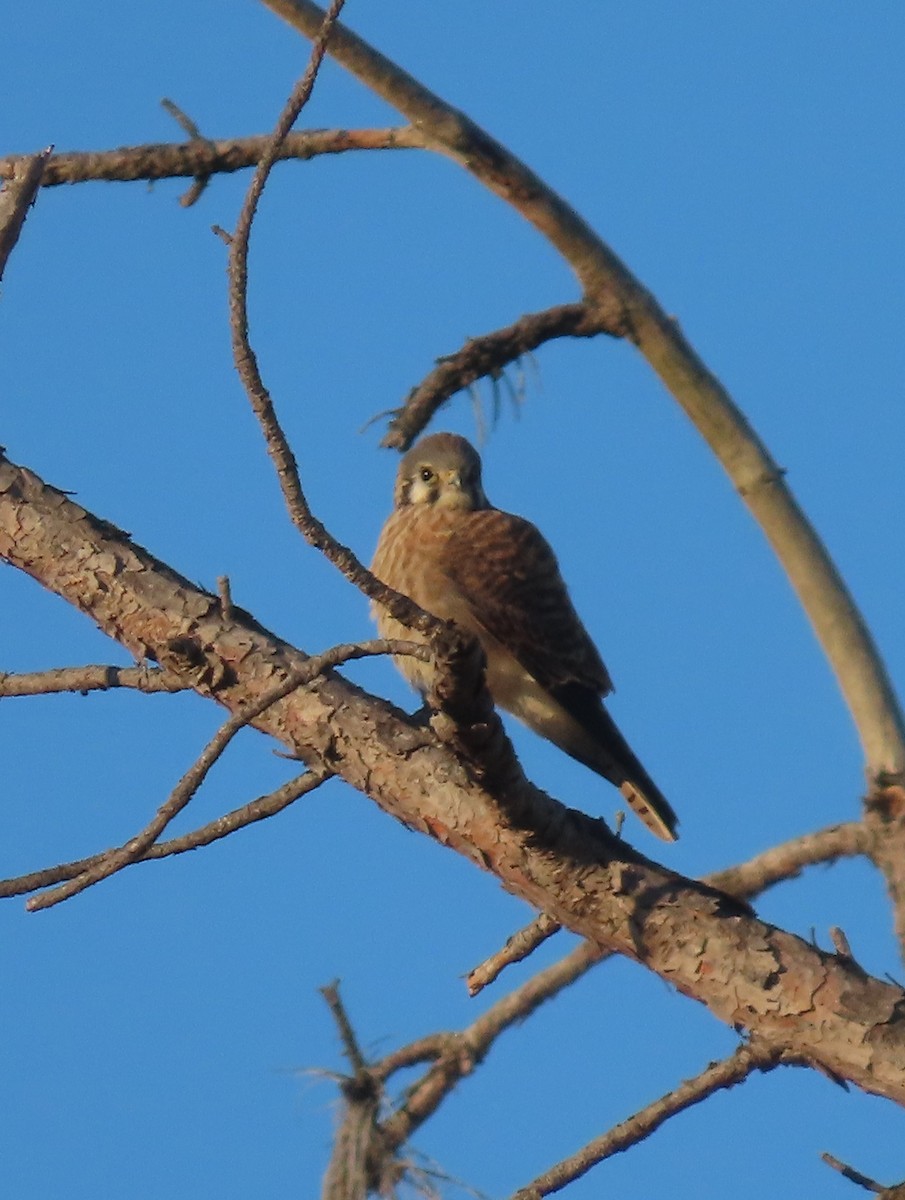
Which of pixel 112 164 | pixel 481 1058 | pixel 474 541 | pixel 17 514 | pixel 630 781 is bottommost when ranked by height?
pixel 481 1058

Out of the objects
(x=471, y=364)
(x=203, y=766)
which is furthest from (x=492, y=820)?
(x=471, y=364)

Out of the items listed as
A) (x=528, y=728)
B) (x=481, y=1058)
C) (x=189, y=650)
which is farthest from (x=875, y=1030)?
(x=528, y=728)

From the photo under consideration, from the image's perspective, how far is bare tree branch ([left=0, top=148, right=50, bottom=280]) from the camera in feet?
10.4

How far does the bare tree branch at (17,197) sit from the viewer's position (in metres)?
3.17

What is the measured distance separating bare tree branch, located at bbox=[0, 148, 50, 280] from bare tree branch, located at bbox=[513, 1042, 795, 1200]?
5.79 feet

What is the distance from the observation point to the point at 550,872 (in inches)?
108

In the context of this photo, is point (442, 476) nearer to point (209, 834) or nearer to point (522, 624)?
point (522, 624)

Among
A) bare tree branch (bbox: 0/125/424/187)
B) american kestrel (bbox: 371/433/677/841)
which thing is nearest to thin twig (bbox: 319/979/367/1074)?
american kestrel (bbox: 371/433/677/841)

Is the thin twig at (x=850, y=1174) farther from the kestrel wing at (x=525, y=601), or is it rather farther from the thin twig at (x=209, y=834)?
the kestrel wing at (x=525, y=601)

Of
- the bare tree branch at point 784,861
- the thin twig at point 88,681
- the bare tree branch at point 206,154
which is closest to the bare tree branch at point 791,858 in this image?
the bare tree branch at point 784,861

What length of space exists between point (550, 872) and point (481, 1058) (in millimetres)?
Result: 1587

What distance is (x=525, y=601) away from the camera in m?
4.46

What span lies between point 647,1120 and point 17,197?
1884mm

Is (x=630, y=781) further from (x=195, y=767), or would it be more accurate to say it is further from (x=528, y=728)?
(x=195, y=767)
